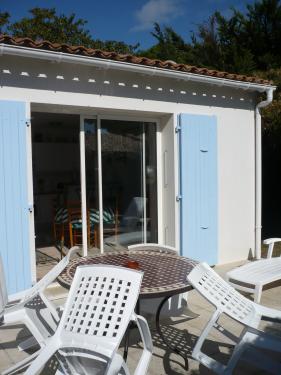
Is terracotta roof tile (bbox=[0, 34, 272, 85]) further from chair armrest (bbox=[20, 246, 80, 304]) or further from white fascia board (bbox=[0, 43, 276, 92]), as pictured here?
chair armrest (bbox=[20, 246, 80, 304])

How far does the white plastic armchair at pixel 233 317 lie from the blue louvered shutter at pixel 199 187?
127 inches

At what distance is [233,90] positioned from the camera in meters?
7.23

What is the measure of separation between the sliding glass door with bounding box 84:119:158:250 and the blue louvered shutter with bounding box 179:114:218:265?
561mm

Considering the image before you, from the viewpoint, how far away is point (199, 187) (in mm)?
6688

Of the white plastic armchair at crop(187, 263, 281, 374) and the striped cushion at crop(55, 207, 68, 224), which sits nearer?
the white plastic armchair at crop(187, 263, 281, 374)

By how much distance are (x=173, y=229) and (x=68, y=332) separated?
4059mm

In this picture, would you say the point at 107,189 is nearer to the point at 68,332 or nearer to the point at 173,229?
the point at 173,229

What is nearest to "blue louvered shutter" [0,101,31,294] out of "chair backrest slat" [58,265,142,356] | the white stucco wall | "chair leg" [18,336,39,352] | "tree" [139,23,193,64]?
the white stucco wall

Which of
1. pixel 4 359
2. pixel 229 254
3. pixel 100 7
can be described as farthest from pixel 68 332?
pixel 100 7

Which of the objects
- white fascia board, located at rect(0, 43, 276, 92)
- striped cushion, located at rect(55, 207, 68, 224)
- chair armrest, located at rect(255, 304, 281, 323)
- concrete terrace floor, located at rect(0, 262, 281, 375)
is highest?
white fascia board, located at rect(0, 43, 276, 92)

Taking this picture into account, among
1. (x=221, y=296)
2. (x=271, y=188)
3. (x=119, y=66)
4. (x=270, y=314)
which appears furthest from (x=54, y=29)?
(x=270, y=314)

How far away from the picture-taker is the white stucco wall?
5.14 m

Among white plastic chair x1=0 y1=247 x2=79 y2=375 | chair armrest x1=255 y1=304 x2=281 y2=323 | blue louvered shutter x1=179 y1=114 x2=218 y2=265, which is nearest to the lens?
chair armrest x1=255 y1=304 x2=281 y2=323

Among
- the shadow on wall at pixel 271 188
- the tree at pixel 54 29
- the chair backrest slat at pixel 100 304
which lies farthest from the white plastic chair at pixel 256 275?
the tree at pixel 54 29
